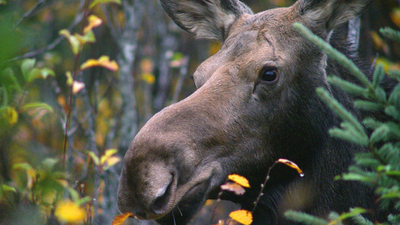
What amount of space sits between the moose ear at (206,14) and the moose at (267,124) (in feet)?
1.48

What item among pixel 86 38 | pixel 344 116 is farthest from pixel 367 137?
pixel 86 38

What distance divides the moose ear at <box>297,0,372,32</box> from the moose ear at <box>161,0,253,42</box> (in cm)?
78

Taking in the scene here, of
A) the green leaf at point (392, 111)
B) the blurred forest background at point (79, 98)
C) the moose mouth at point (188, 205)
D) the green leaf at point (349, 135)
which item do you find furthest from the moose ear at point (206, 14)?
the green leaf at point (349, 135)

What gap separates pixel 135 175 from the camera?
8.50 feet

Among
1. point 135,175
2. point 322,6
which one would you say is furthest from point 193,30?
point 135,175

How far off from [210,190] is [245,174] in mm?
363

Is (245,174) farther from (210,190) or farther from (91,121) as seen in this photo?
(91,121)

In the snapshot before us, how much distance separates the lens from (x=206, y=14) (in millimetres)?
4441

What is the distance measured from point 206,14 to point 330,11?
1366mm

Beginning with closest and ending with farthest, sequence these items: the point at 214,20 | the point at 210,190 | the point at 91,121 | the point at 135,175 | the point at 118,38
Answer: the point at 135,175 < the point at 210,190 < the point at 214,20 < the point at 91,121 < the point at 118,38

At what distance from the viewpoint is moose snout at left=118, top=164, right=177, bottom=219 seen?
2.53m

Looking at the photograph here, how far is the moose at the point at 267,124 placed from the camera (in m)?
2.86

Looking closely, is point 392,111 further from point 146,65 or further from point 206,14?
point 146,65

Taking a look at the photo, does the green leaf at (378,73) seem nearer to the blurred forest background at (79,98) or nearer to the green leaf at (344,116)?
the green leaf at (344,116)
